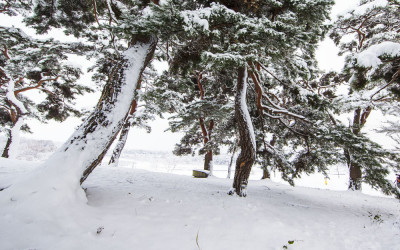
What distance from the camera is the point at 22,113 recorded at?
1122 centimetres

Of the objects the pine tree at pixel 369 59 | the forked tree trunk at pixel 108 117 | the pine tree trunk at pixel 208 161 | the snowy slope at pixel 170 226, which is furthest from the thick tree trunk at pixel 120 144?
the pine tree at pixel 369 59

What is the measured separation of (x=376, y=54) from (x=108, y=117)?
531 centimetres

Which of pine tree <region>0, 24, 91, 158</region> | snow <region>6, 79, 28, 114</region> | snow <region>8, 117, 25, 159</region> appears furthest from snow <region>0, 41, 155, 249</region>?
snow <region>6, 79, 28, 114</region>

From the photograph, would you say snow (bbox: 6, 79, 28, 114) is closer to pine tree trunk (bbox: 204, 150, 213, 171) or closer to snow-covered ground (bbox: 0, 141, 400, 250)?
snow-covered ground (bbox: 0, 141, 400, 250)

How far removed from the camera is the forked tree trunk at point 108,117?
3111 millimetres

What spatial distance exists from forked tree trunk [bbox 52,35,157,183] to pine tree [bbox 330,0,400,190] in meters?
4.54

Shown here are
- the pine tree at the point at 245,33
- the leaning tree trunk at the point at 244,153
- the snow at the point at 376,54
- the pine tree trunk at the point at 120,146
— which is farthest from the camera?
the pine tree trunk at the point at 120,146

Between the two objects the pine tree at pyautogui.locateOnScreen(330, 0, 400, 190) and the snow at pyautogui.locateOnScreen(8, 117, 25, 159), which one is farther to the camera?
the snow at pyautogui.locateOnScreen(8, 117, 25, 159)

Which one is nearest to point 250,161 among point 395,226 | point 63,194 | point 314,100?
point 314,100

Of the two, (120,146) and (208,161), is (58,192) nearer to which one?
(120,146)

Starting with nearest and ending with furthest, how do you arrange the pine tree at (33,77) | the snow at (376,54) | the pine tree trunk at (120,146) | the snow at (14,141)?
the snow at (376,54)
the pine tree at (33,77)
the snow at (14,141)
the pine tree trunk at (120,146)

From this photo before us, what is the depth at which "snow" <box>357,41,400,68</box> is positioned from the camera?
3024 mm

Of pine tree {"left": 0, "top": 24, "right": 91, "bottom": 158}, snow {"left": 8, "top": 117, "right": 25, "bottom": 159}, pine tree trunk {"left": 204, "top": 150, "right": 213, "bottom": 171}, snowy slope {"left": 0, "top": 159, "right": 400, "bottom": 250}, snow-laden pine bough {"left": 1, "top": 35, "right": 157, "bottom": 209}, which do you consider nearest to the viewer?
snowy slope {"left": 0, "top": 159, "right": 400, "bottom": 250}

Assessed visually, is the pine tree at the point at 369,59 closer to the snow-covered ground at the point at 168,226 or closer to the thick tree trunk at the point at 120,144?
the snow-covered ground at the point at 168,226
